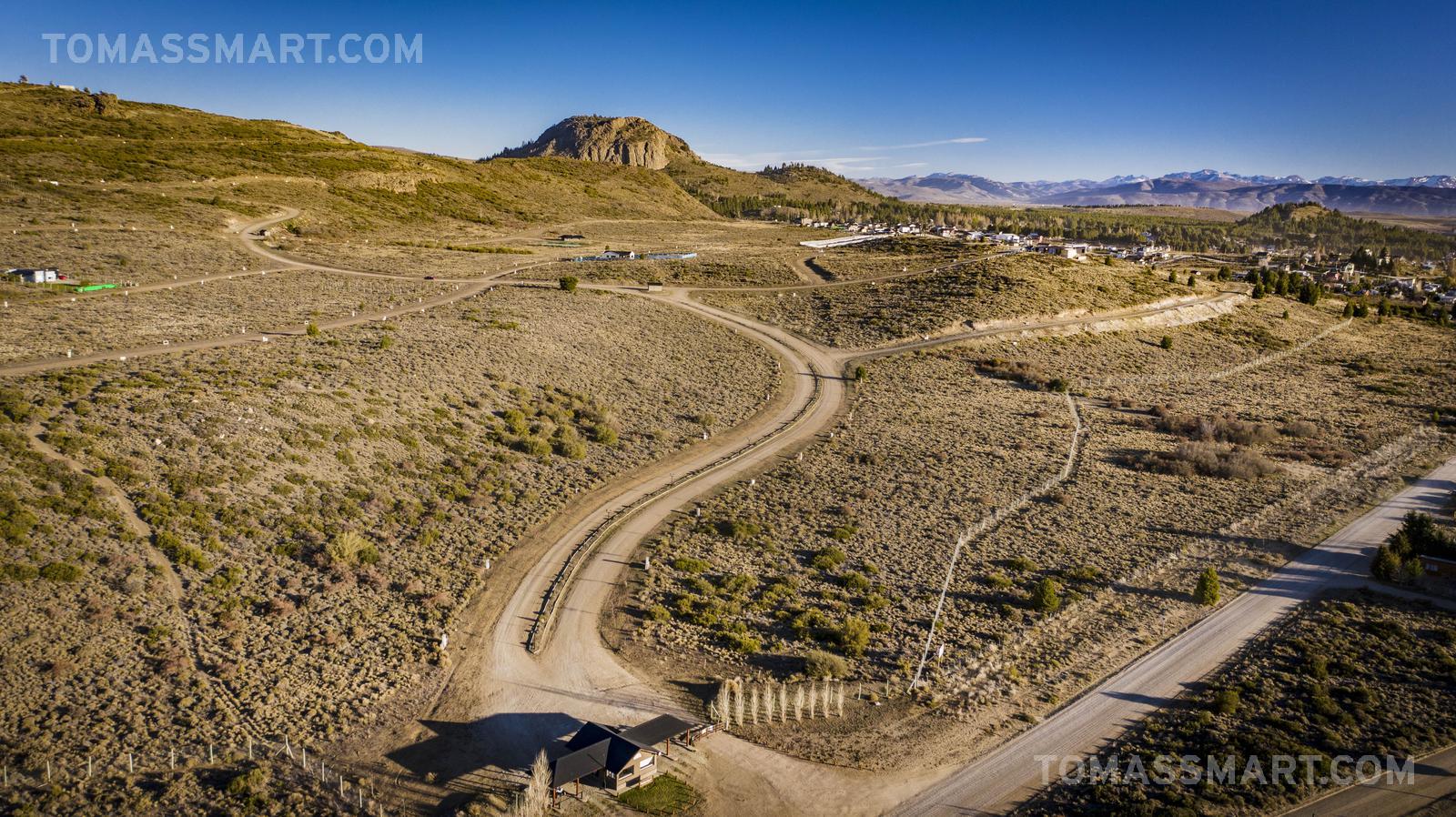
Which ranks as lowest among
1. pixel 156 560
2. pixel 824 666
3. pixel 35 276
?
pixel 824 666

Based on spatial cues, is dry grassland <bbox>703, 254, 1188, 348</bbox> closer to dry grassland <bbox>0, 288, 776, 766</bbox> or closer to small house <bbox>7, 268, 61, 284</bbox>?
dry grassland <bbox>0, 288, 776, 766</bbox>

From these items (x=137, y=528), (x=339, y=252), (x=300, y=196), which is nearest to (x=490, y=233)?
(x=300, y=196)

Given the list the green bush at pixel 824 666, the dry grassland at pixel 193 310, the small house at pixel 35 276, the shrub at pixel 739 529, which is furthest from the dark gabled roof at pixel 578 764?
the small house at pixel 35 276

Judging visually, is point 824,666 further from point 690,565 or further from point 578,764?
point 578,764

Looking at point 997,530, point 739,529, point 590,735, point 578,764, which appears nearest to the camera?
point 578,764

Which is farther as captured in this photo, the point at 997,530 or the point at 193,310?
the point at 193,310

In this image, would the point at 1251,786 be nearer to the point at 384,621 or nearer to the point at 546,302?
the point at 384,621

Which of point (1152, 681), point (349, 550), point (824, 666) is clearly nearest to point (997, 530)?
point (1152, 681)
